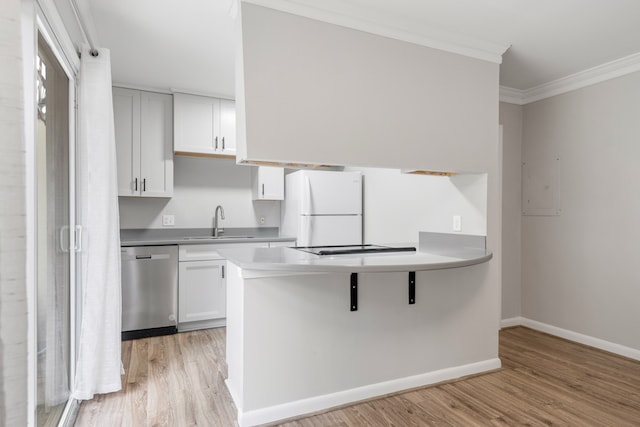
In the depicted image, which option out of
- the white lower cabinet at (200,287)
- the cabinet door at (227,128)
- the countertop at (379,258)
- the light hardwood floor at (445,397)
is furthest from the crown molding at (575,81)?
the white lower cabinet at (200,287)

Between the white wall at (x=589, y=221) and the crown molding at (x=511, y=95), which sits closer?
the white wall at (x=589, y=221)

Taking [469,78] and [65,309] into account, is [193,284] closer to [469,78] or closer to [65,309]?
[65,309]

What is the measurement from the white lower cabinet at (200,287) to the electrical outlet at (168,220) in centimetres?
60

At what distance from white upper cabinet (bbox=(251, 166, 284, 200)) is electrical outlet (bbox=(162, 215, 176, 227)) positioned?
0.95 metres

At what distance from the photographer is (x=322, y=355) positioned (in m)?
2.27

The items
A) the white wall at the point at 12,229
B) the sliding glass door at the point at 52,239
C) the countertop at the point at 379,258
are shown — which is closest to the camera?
the white wall at the point at 12,229

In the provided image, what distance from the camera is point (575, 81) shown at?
3.38 meters

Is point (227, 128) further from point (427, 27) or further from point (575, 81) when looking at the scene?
point (575, 81)

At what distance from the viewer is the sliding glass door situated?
1.66 metres

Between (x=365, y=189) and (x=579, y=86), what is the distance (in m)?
2.21

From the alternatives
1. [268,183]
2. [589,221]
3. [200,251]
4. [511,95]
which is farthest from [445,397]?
[511,95]

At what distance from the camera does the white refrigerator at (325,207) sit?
153 inches

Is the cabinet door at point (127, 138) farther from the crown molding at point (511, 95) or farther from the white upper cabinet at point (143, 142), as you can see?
the crown molding at point (511, 95)

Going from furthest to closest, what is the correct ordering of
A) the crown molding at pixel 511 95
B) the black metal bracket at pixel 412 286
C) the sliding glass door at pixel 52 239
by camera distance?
the crown molding at pixel 511 95, the black metal bracket at pixel 412 286, the sliding glass door at pixel 52 239
